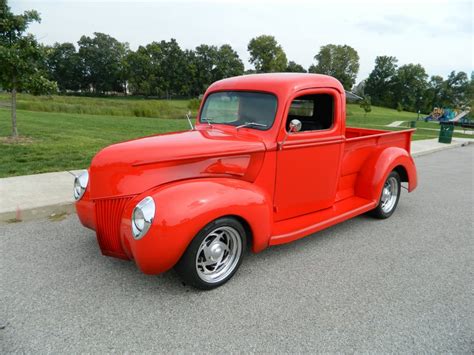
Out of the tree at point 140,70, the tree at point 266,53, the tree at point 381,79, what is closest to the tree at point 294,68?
the tree at point 266,53

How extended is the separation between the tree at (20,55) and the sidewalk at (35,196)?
370 centimetres

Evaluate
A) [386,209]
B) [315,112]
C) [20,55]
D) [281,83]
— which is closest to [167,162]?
[281,83]

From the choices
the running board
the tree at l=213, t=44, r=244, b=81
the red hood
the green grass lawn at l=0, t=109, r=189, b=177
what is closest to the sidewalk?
the green grass lawn at l=0, t=109, r=189, b=177

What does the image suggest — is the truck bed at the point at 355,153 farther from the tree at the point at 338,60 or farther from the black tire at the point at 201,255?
the tree at the point at 338,60

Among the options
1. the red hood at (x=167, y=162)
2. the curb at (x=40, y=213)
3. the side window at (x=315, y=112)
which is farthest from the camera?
the curb at (x=40, y=213)

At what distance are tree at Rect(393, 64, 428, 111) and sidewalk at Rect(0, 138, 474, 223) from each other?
3246 inches

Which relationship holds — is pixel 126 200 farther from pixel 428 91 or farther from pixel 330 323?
pixel 428 91

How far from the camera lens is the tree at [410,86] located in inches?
3039

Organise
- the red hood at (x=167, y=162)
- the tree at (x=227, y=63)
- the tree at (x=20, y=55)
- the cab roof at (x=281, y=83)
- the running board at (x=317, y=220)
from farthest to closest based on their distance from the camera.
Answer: the tree at (x=227, y=63), the tree at (x=20, y=55), the cab roof at (x=281, y=83), the running board at (x=317, y=220), the red hood at (x=167, y=162)

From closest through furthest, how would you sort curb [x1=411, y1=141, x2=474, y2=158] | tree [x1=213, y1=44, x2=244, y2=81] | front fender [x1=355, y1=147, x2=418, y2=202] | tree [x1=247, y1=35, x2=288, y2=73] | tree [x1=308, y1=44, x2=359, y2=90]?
1. front fender [x1=355, y1=147, x2=418, y2=202]
2. curb [x1=411, y1=141, x2=474, y2=158]
3. tree [x1=247, y1=35, x2=288, y2=73]
4. tree [x1=213, y1=44, x2=244, y2=81]
5. tree [x1=308, y1=44, x2=359, y2=90]

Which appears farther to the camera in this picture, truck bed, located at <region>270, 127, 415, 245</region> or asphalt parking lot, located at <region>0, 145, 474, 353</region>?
truck bed, located at <region>270, 127, 415, 245</region>

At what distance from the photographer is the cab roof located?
361cm

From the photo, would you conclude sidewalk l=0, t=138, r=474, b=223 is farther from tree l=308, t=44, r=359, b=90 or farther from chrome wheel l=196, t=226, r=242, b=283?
tree l=308, t=44, r=359, b=90

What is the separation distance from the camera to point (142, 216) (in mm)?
2654
